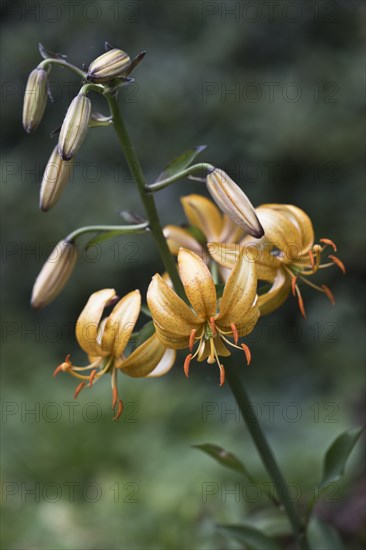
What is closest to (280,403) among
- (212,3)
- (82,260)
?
(82,260)

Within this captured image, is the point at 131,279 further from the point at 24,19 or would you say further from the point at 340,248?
the point at 24,19

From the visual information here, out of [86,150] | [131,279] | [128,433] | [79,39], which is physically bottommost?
[128,433]

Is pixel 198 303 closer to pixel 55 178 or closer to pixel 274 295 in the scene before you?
pixel 274 295

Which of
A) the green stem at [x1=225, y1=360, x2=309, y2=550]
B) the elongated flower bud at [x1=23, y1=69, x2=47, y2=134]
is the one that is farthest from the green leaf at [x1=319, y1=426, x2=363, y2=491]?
the elongated flower bud at [x1=23, y1=69, x2=47, y2=134]

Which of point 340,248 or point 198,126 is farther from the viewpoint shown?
point 198,126

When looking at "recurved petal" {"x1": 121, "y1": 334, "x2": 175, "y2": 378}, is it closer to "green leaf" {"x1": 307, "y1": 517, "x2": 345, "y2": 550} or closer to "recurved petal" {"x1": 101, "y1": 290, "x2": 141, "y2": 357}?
"recurved petal" {"x1": 101, "y1": 290, "x2": 141, "y2": 357}

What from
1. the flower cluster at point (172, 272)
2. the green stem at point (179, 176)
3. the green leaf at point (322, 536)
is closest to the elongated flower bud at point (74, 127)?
the flower cluster at point (172, 272)

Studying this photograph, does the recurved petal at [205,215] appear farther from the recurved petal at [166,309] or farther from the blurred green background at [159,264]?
the blurred green background at [159,264]
